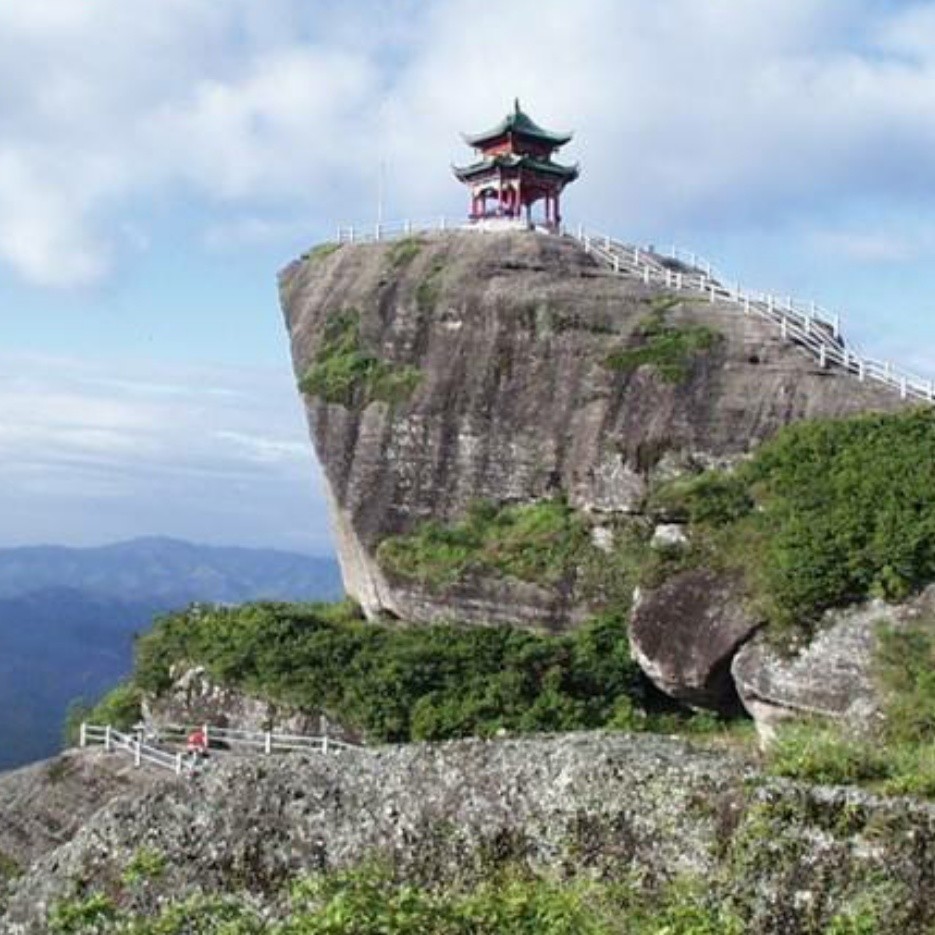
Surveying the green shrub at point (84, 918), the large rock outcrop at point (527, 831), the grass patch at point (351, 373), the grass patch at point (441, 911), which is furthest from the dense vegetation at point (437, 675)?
the green shrub at point (84, 918)

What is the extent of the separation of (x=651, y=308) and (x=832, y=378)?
5.30 m

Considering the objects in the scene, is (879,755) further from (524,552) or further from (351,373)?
(351,373)

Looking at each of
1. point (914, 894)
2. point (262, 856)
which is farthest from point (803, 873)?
point (262, 856)

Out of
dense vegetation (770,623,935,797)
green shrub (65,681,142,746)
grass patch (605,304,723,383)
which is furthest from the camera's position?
green shrub (65,681,142,746)

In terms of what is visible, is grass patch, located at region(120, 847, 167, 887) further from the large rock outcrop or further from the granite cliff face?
the granite cliff face

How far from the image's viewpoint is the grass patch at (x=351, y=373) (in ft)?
114

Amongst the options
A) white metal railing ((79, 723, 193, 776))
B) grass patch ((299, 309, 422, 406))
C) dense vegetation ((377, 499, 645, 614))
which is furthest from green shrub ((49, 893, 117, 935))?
grass patch ((299, 309, 422, 406))

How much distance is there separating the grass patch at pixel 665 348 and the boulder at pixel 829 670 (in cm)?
903

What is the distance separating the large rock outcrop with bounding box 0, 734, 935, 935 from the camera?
1302cm

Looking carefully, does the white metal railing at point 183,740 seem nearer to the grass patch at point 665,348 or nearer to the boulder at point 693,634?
the boulder at point 693,634

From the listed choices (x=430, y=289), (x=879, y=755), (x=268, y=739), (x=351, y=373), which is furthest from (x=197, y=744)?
(x=879, y=755)

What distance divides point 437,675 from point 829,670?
8.59 m

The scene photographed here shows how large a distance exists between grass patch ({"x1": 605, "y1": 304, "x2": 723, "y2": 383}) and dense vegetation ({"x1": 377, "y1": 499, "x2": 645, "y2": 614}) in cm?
401

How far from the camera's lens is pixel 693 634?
84.3ft
